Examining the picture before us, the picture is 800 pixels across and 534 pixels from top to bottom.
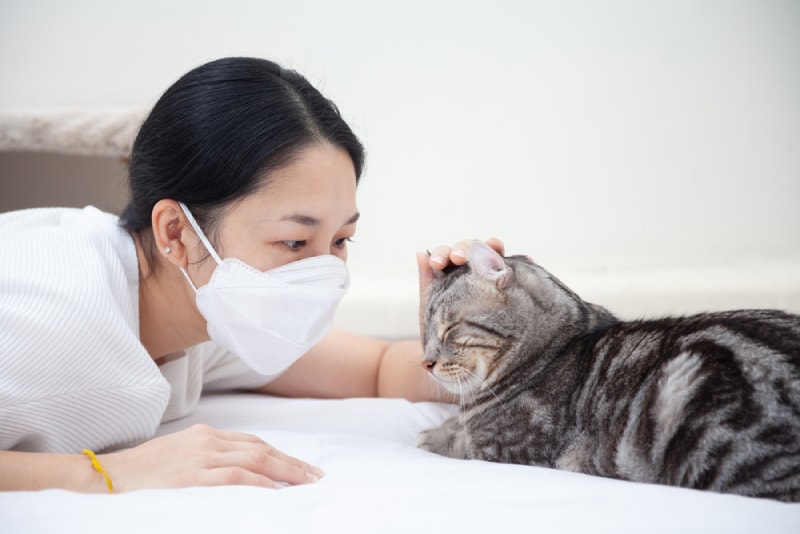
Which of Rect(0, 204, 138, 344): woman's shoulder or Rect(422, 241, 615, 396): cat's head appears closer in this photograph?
Rect(0, 204, 138, 344): woman's shoulder

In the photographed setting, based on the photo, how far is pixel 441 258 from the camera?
1.55 m

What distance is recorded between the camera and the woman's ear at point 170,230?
4.61 feet

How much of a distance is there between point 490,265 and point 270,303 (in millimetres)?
425

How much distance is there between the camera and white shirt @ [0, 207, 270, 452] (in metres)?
1.23

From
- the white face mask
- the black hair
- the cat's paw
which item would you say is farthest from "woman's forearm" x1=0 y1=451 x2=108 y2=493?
the cat's paw

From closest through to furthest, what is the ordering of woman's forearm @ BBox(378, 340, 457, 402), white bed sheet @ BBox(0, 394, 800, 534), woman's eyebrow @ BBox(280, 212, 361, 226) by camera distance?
white bed sheet @ BBox(0, 394, 800, 534) → woman's eyebrow @ BBox(280, 212, 361, 226) → woman's forearm @ BBox(378, 340, 457, 402)

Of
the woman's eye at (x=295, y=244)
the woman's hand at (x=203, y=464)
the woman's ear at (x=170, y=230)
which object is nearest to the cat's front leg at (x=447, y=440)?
the woman's hand at (x=203, y=464)

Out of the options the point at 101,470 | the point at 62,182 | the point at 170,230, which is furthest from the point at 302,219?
the point at 62,182

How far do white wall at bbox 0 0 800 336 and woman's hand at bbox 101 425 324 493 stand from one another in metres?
1.73

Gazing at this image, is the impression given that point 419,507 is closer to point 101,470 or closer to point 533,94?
point 101,470

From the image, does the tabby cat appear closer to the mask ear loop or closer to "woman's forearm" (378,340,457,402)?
"woman's forearm" (378,340,457,402)

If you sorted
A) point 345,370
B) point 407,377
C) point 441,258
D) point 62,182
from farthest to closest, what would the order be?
point 62,182, point 345,370, point 407,377, point 441,258

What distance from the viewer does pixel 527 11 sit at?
9.45ft

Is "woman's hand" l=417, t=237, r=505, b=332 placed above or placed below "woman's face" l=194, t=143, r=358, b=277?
below
